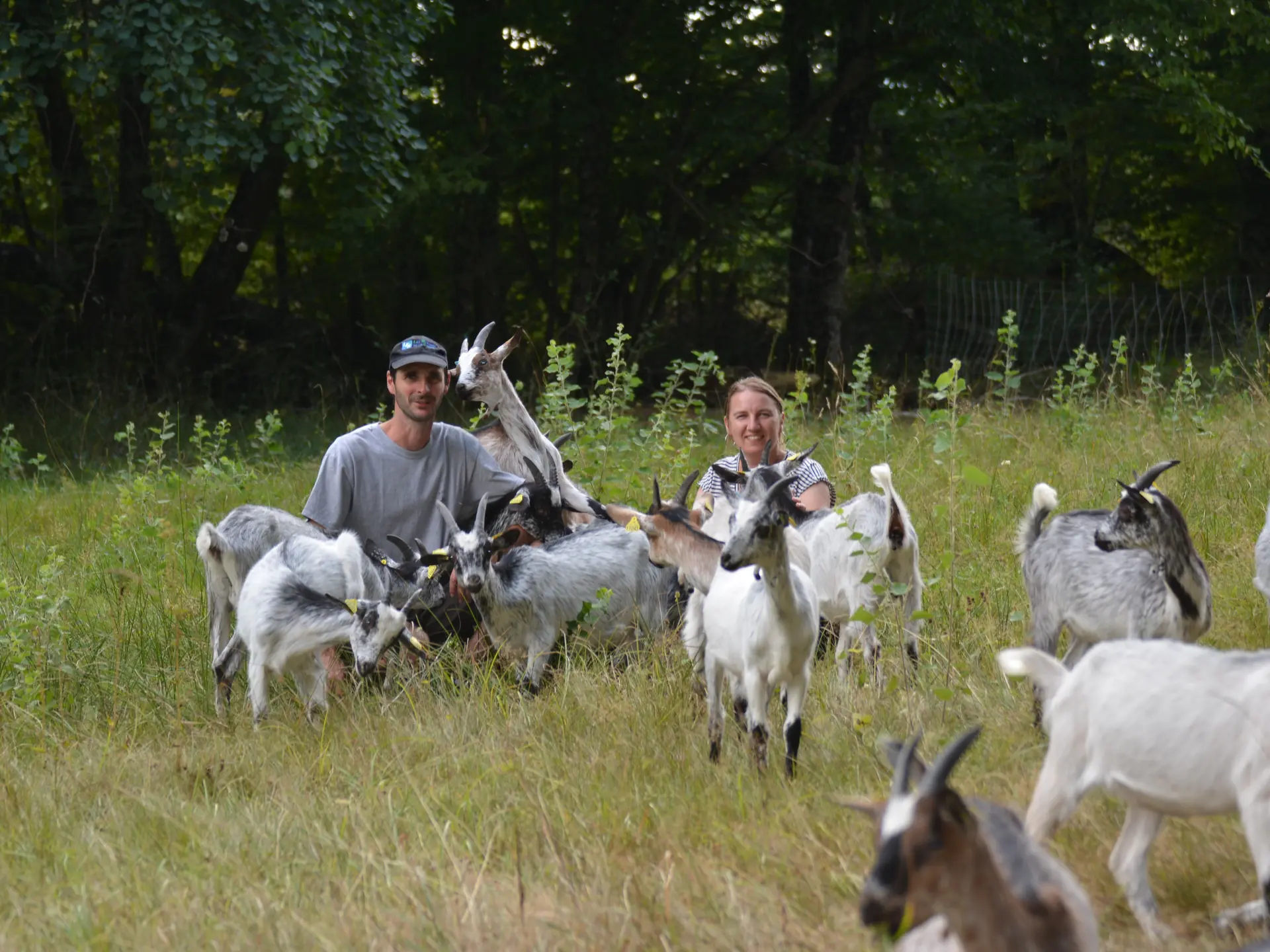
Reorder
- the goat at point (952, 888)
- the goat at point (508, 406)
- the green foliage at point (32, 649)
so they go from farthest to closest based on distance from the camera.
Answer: the goat at point (508, 406), the green foliage at point (32, 649), the goat at point (952, 888)

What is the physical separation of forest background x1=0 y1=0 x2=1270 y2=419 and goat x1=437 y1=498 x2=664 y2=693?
757 centimetres

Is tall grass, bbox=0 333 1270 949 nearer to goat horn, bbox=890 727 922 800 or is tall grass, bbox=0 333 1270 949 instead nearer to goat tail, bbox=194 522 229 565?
goat tail, bbox=194 522 229 565

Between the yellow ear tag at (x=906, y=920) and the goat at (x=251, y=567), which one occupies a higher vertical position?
the yellow ear tag at (x=906, y=920)

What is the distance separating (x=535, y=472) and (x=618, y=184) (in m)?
12.0

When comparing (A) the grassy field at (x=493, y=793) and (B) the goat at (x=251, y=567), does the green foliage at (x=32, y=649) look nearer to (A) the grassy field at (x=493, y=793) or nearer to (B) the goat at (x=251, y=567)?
(A) the grassy field at (x=493, y=793)

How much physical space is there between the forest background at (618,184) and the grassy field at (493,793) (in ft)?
26.0

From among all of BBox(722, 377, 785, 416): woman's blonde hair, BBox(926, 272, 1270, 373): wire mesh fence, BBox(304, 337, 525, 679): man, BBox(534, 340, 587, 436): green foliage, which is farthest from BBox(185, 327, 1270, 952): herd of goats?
BBox(926, 272, 1270, 373): wire mesh fence

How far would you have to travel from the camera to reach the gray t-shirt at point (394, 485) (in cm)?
611

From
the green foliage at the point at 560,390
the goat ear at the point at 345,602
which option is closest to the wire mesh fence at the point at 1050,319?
the green foliage at the point at 560,390

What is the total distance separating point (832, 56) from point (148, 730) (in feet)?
52.0

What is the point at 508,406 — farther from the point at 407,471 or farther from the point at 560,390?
the point at 560,390

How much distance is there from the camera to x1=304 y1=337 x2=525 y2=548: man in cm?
609

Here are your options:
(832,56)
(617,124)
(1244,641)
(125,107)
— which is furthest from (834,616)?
(832,56)

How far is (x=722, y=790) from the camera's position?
4020 millimetres
